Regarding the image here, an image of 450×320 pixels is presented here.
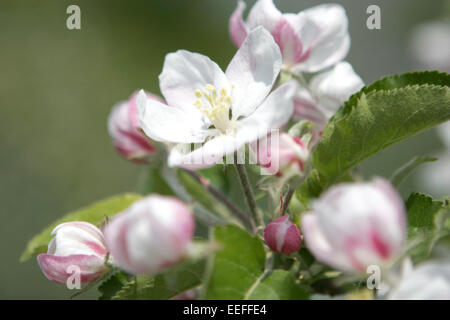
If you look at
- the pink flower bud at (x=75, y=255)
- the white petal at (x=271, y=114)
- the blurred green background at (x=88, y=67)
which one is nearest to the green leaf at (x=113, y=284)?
the pink flower bud at (x=75, y=255)

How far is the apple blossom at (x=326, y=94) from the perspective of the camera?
3.67 ft

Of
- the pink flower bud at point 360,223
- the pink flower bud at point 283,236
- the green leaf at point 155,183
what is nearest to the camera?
the pink flower bud at point 360,223

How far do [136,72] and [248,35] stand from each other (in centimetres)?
380

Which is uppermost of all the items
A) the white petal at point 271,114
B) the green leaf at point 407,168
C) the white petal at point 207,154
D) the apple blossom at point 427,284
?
the white petal at point 271,114

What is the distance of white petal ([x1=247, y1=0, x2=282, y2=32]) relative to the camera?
42.2 inches

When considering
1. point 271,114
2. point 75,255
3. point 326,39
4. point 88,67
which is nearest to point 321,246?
point 271,114

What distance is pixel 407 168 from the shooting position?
98cm

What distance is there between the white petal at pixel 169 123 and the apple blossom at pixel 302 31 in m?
0.20

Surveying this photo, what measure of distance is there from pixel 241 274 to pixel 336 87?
1.60 feet

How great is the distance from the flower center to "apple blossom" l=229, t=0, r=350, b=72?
0.45ft

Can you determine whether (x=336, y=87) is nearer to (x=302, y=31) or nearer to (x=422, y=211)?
(x=302, y=31)

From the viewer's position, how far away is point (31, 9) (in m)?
4.86

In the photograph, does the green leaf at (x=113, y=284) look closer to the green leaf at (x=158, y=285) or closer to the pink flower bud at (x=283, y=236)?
the green leaf at (x=158, y=285)
